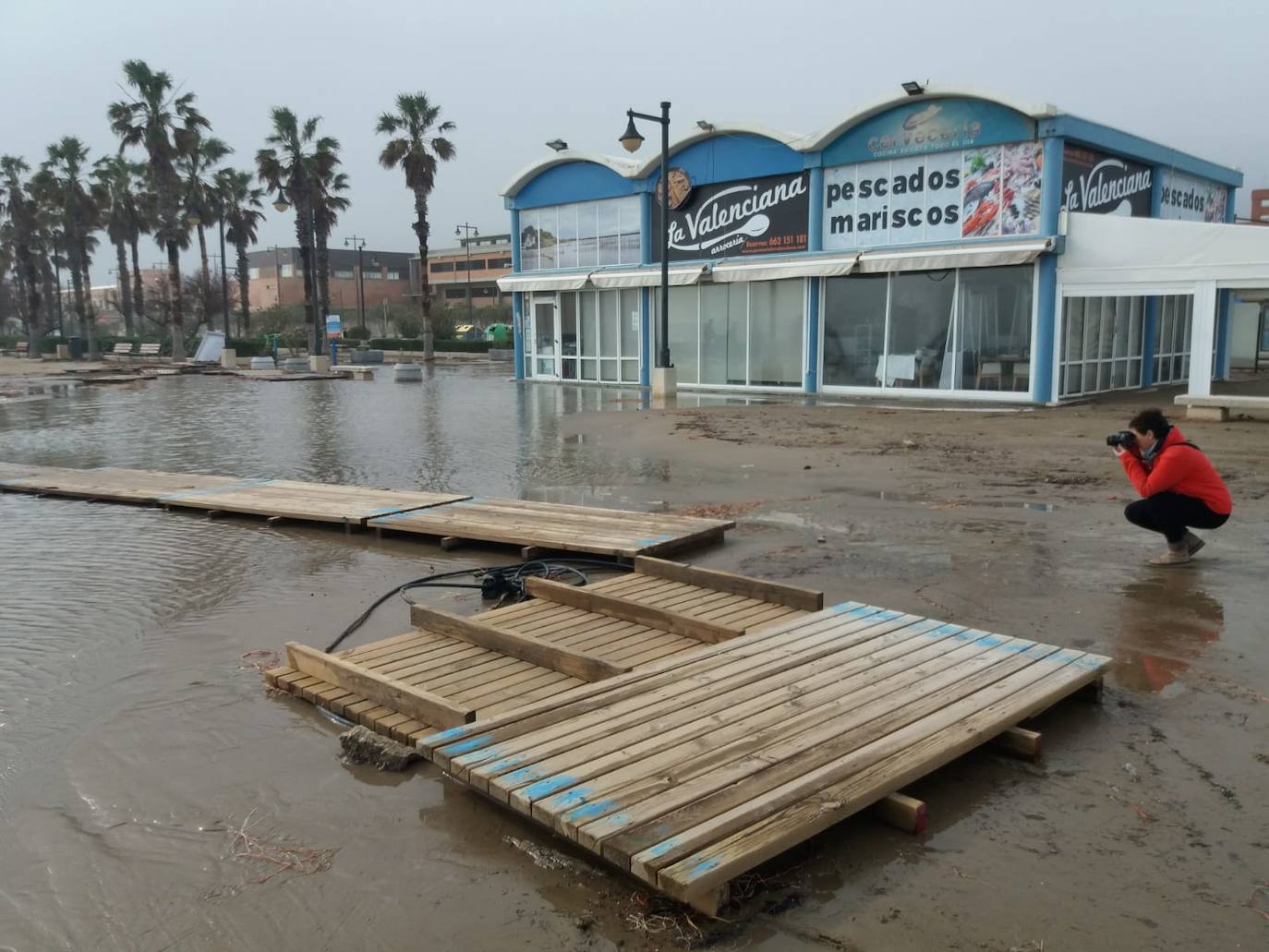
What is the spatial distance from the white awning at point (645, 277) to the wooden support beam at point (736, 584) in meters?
19.4

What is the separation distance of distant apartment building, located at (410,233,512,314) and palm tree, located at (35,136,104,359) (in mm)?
42038

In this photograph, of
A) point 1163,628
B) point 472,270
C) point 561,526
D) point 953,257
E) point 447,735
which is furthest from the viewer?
point 472,270

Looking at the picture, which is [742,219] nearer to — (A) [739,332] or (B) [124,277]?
(A) [739,332]

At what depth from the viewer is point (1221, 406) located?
15.7m

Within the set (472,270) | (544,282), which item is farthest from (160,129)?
(472,270)

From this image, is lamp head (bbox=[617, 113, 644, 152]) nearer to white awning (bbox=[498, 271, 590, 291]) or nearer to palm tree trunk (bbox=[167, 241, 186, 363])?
white awning (bbox=[498, 271, 590, 291])

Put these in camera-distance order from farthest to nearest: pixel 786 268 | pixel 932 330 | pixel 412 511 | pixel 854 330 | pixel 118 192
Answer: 1. pixel 118 192
2. pixel 786 268
3. pixel 854 330
4. pixel 932 330
5. pixel 412 511

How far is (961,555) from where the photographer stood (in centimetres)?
788

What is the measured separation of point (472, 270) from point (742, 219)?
91.2 m

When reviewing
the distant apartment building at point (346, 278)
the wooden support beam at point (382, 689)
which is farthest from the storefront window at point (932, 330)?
the distant apartment building at point (346, 278)

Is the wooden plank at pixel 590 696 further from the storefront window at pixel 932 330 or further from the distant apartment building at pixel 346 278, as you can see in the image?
the distant apartment building at pixel 346 278

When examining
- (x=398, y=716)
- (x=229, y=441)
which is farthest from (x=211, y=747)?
(x=229, y=441)

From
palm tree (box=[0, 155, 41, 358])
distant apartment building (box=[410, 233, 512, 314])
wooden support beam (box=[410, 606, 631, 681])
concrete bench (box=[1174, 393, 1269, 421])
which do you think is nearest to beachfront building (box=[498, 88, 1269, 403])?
concrete bench (box=[1174, 393, 1269, 421])

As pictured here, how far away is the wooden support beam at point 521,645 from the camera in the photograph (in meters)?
5.13
